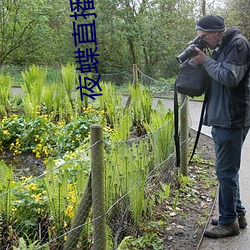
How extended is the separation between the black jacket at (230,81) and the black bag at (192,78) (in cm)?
9

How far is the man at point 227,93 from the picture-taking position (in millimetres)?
2668

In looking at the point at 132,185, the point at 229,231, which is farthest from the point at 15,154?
the point at 229,231

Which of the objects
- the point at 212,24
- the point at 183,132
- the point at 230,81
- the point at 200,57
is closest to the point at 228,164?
the point at 230,81

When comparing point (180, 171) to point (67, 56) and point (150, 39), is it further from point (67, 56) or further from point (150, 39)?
point (67, 56)

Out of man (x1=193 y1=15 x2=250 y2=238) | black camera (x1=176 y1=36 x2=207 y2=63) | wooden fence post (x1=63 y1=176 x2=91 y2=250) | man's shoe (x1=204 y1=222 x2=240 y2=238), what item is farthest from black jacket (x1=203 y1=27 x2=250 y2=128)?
wooden fence post (x1=63 y1=176 x2=91 y2=250)

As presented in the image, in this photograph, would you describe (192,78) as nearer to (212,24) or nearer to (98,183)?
(212,24)

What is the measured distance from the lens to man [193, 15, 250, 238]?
8.75 ft

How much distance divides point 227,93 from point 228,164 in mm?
552

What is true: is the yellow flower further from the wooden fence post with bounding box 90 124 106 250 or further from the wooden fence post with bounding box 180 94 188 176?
the wooden fence post with bounding box 180 94 188 176

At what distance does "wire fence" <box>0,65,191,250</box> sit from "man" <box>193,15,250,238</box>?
2.21 ft

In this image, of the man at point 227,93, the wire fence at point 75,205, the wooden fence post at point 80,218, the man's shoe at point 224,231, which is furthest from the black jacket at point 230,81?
the wooden fence post at point 80,218

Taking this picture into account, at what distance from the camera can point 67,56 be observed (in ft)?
51.8

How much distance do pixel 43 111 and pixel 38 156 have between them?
175 centimetres

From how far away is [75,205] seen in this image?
8.76 ft
